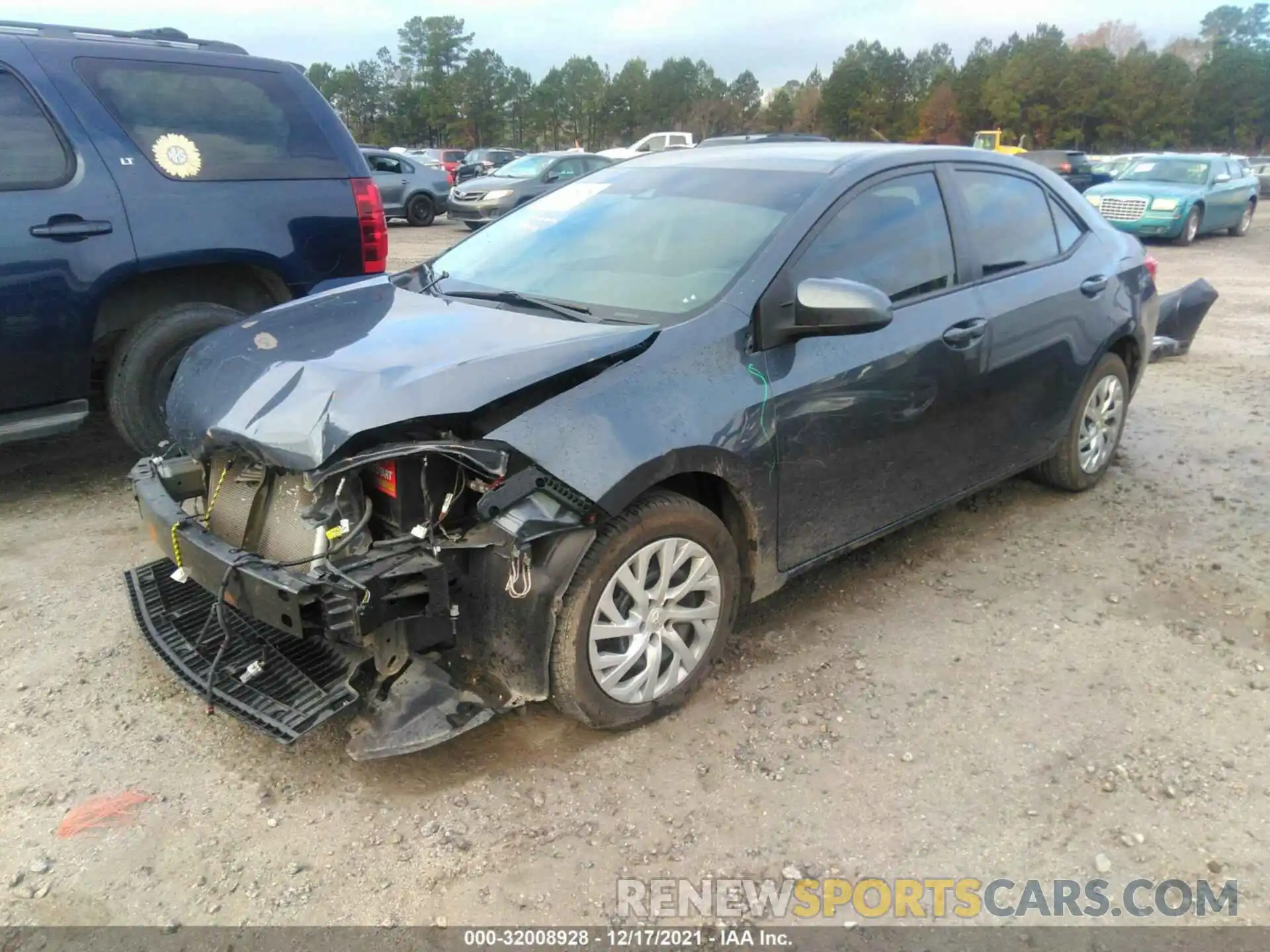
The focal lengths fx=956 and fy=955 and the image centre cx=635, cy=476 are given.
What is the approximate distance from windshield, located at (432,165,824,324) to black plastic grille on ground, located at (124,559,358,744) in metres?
1.42

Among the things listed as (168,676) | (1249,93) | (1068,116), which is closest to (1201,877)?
(168,676)

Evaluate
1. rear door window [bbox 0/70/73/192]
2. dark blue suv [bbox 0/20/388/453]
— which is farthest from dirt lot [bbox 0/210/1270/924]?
rear door window [bbox 0/70/73/192]

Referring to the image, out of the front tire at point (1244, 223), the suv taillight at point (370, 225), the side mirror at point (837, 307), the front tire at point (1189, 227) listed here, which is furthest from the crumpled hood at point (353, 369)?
the front tire at point (1244, 223)

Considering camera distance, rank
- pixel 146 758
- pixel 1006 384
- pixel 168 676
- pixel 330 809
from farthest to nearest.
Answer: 1. pixel 1006 384
2. pixel 168 676
3. pixel 146 758
4. pixel 330 809

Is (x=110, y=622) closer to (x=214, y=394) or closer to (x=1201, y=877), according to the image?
(x=214, y=394)

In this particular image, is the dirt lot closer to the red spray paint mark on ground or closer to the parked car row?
the red spray paint mark on ground

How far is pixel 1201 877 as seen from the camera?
8.13 ft

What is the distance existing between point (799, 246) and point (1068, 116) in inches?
2334

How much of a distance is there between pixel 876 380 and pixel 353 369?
1798 mm

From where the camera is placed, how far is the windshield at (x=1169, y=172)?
17.6 metres

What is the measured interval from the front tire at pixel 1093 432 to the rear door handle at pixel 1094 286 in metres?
0.36

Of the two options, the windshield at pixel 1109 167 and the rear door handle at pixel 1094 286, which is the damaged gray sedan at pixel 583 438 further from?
the windshield at pixel 1109 167

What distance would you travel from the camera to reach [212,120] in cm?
491

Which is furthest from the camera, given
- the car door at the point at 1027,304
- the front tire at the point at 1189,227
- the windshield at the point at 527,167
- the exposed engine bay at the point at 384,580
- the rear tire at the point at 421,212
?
the rear tire at the point at 421,212
